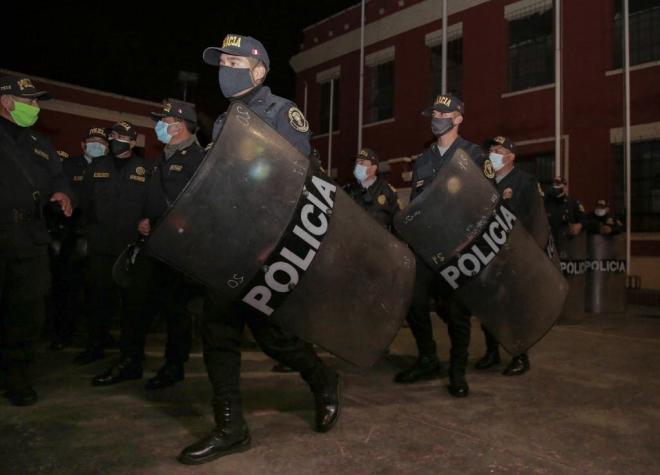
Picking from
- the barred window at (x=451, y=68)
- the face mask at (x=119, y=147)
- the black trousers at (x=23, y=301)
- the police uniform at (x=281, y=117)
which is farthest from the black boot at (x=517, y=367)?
the barred window at (x=451, y=68)

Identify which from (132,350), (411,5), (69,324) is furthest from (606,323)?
(411,5)

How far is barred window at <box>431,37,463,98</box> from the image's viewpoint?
14031 mm

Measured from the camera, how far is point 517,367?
3.86m

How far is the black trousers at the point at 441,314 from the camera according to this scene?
3.34m

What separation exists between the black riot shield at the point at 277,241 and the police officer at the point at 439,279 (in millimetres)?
1080

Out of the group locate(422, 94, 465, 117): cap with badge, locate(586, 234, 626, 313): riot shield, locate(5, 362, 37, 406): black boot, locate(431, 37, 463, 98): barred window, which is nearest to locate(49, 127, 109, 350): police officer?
locate(5, 362, 37, 406): black boot

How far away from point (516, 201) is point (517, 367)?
4.00ft

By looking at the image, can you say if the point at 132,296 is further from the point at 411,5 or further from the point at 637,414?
the point at 411,5

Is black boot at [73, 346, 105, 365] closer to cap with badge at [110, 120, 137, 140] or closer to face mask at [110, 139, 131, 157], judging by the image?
face mask at [110, 139, 131, 157]

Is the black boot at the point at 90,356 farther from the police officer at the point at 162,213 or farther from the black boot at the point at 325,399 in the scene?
the black boot at the point at 325,399

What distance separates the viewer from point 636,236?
1061 cm

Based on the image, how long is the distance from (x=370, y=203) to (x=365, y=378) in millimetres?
1966

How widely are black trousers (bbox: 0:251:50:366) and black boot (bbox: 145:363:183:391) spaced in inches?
28.4

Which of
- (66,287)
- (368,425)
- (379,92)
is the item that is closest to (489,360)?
(368,425)
